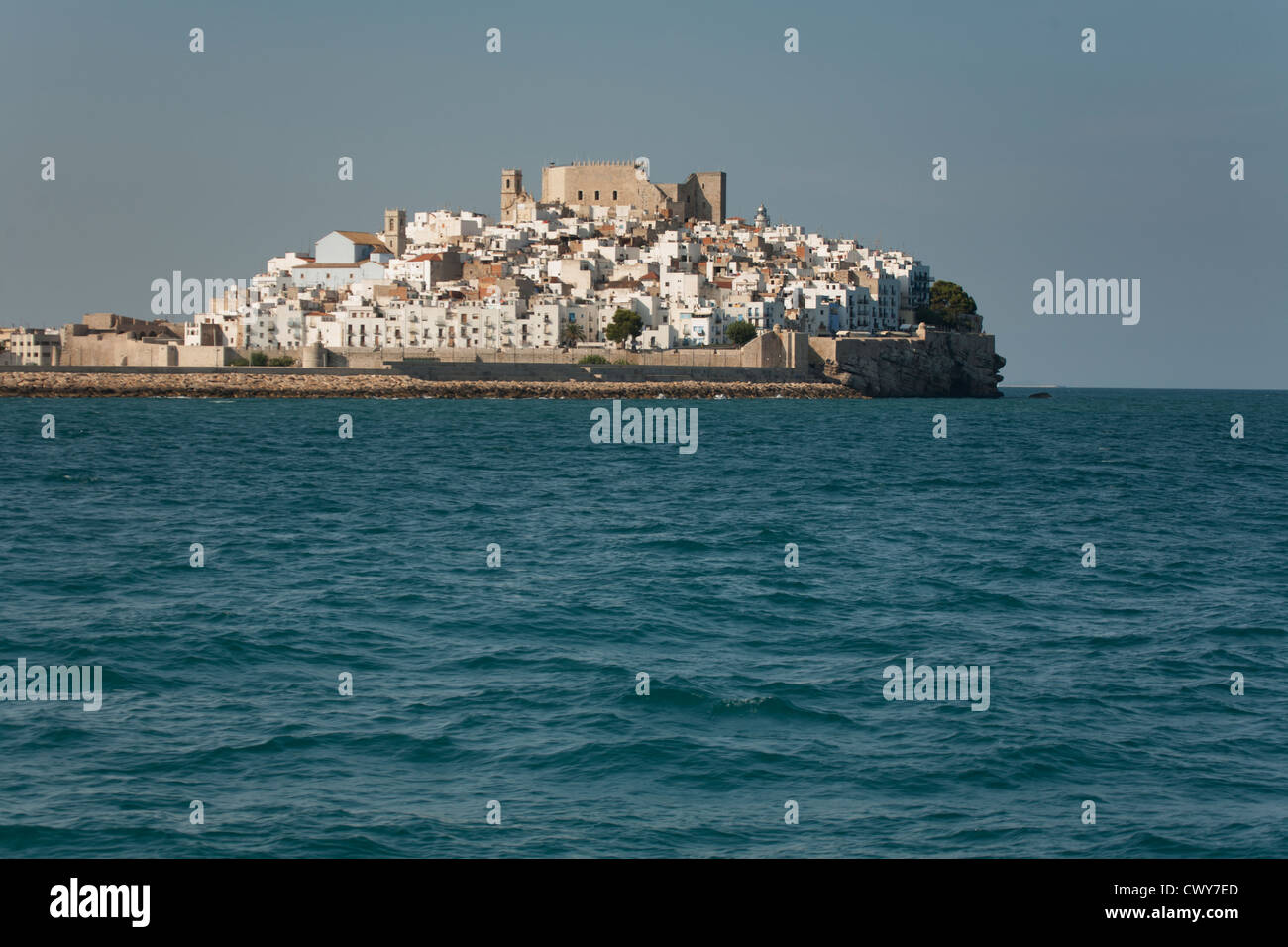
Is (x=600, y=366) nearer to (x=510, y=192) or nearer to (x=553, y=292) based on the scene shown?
(x=553, y=292)

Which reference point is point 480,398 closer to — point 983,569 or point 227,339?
point 227,339

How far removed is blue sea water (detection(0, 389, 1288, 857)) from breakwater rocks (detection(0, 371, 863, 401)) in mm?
53458

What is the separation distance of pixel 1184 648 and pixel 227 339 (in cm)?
8940

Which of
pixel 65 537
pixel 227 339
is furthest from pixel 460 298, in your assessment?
A: pixel 65 537

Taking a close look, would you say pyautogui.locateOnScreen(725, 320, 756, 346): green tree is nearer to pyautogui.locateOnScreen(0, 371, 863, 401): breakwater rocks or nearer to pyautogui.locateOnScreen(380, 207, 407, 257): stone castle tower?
pyautogui.locateOnScreen(0, 371, 863, 401): breakwater rocks

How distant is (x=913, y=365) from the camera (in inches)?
3885

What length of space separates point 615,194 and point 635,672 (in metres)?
121

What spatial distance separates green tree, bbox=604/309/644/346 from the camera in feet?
300

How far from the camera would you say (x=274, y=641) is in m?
12.3

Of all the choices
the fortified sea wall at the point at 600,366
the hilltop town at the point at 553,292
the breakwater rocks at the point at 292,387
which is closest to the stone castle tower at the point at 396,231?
the hilltop town at the point at 553,292

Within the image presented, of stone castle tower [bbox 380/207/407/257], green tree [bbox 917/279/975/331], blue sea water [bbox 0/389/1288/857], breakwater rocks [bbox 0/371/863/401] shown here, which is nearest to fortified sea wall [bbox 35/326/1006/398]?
breakwater rocks [bbox 0/371/863/401]

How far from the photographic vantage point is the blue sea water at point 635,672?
7.71 metres

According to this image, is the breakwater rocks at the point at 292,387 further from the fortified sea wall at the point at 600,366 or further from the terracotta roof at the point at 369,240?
the terracotta roof at the point at 369,240

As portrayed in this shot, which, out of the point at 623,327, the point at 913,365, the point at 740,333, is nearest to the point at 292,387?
the point at 623,327
